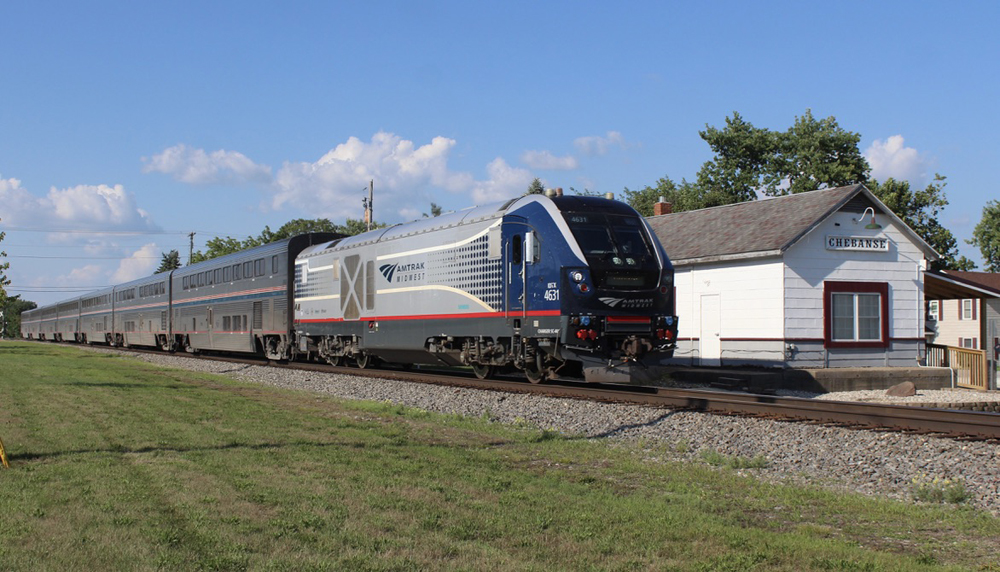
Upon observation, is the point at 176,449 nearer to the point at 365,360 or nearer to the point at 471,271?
the point at 471,271

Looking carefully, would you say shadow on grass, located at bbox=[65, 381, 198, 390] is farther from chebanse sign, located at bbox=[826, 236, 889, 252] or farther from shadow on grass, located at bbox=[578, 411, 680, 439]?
chebanse sign, located at bbox=[826, 236, 889, 252]

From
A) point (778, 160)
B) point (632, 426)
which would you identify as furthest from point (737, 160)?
point (632, 426)

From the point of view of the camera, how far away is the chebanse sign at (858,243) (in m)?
23.4

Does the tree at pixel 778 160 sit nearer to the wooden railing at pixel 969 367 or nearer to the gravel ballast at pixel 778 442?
the wooden railing at pixel 969 367

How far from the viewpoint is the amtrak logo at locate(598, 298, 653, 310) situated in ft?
48.6

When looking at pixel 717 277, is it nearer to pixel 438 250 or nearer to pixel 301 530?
pixel 438 250

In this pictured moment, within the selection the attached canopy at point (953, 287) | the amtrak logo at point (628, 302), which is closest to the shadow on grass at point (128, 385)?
the amtrak logo at point (628, 302)

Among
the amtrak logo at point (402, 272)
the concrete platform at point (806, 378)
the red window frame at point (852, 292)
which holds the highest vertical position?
the amtrak logo at point (402, 272)

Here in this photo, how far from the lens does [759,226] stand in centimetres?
2511

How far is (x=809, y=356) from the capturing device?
74.3 feet

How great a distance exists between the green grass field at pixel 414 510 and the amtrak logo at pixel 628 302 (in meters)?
4.48

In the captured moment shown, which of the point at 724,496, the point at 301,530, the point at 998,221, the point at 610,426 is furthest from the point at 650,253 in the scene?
the point at 998,221

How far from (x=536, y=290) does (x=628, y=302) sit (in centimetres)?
166

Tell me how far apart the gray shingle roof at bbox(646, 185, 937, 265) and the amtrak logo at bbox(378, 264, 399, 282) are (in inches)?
356
